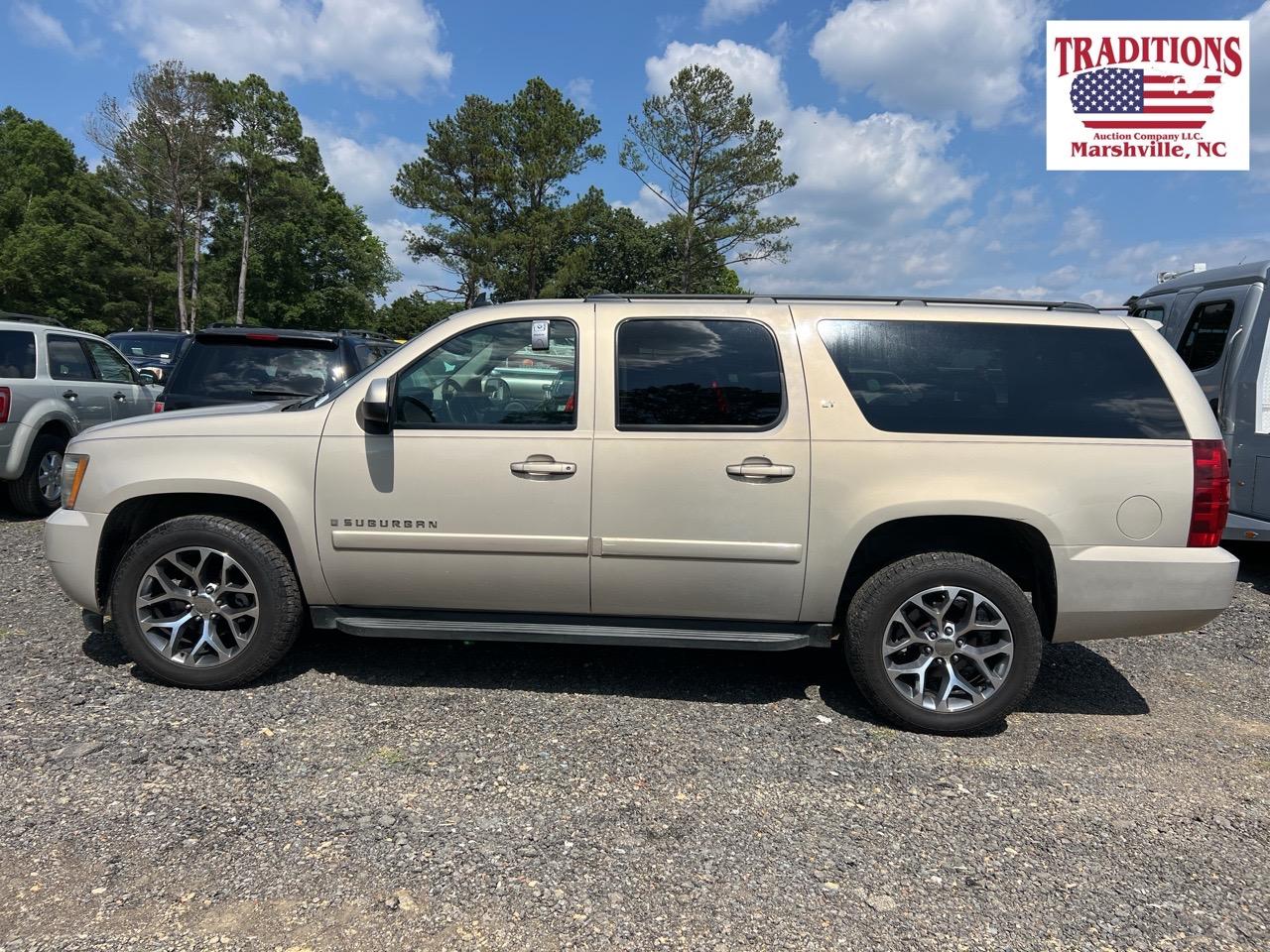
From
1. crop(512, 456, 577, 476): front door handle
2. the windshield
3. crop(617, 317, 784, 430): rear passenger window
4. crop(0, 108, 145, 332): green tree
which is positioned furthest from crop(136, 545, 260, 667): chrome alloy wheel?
crop(0, 108, 145, 332): green tree

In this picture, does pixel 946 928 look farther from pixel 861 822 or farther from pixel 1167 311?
pixel 1167 311

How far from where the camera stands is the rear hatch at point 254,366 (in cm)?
639

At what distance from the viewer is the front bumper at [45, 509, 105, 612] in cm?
397

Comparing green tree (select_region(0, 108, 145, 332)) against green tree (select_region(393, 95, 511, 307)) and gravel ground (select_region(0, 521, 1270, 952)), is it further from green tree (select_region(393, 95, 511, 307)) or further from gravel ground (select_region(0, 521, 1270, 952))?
gravel ground (select_region(0, 521, 1270, 952))

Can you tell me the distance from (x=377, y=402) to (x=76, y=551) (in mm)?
1711

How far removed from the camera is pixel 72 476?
4066 millimetres

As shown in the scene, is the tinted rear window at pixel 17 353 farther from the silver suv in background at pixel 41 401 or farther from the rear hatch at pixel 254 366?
the rear hatch at pixel 254 366

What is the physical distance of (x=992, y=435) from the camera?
365 cm

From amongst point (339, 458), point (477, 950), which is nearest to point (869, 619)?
point (477, 950)

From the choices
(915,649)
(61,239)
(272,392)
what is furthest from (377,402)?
(61,239)

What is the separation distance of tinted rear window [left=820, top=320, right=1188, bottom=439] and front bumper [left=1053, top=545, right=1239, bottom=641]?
518 millimetres

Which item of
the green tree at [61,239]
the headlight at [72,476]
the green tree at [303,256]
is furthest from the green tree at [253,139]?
the headlight at [72,476]

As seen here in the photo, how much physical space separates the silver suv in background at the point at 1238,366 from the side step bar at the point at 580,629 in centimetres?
459

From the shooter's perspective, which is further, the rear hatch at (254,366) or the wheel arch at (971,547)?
the rear hatch at (254,366)
